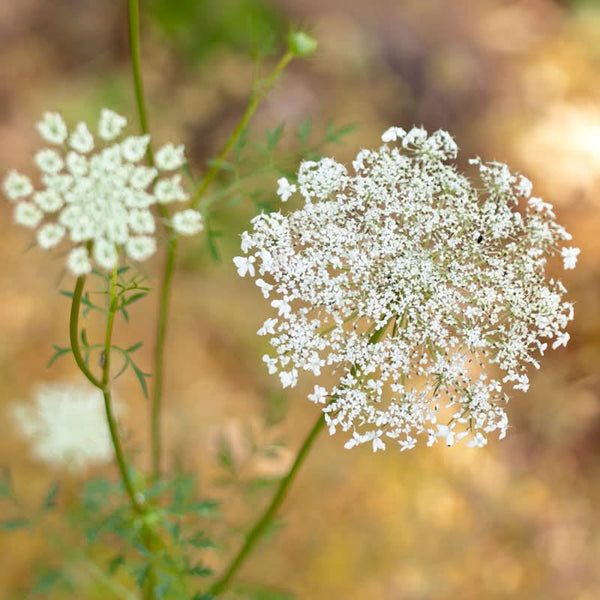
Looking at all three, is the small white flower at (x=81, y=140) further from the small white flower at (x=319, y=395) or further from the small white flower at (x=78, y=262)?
the small white flower at (x=319, y=395)

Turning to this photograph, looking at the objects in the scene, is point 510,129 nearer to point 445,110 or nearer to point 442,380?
point 445,110

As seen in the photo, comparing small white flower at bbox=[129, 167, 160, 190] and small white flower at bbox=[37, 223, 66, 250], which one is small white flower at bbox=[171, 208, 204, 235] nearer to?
small white flower at bbox=[129, 167, 160, 190]

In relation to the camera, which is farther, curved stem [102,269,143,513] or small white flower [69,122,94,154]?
curved stem [102,269,143,513]

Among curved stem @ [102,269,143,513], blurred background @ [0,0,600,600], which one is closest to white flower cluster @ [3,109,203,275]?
curved stem @ [102,269,143,513]

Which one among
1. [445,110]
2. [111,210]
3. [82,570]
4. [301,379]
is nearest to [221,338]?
[301,379]

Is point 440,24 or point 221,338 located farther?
point 440,24

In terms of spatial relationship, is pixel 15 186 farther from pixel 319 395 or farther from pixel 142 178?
pixel 319 395

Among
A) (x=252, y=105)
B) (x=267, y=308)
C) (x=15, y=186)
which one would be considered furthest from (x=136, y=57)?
(x=267, y=308)
